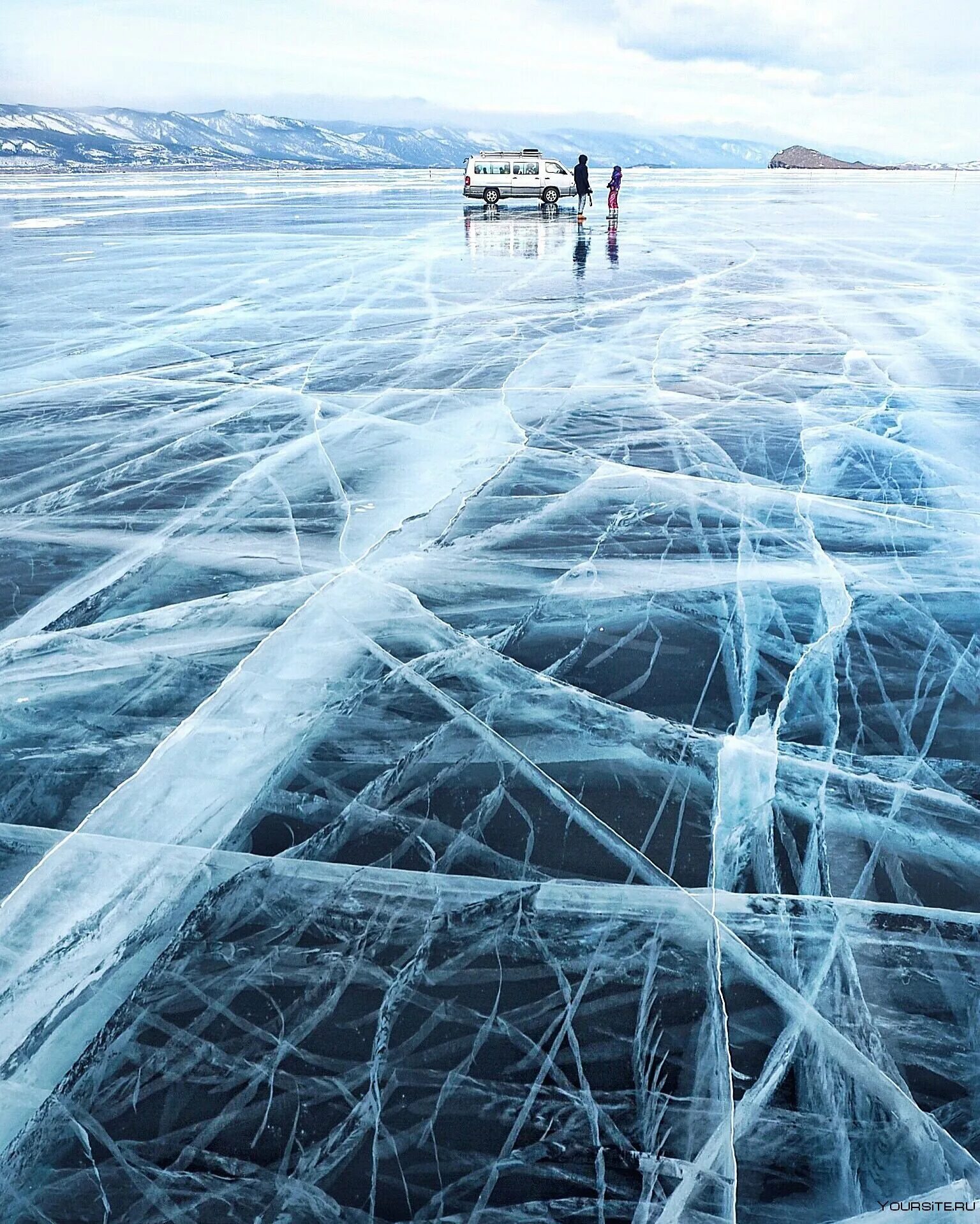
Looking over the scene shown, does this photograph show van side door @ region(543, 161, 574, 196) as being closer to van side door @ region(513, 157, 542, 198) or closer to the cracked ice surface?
van side door @ region(513, 157, 542, 198)

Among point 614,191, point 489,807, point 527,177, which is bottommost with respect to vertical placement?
point 489,807

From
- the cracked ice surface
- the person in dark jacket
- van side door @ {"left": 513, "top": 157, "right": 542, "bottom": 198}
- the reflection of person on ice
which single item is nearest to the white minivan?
van side door @ {"left": 513, "top": 157, "right": 542, "bottom": 198}

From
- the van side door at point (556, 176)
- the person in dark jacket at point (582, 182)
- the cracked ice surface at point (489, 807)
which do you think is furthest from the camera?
the van side door at point (556, 176)

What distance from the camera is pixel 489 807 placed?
2.86 meters

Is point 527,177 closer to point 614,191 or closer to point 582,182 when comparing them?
point 582,182

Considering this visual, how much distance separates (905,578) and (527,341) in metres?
5.87

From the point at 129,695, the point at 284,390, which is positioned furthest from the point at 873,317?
the point at 129,695

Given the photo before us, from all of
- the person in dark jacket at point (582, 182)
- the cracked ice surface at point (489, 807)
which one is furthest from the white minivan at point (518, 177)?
the cracked ice surface at point (489, 807)

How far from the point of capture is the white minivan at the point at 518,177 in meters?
26.4

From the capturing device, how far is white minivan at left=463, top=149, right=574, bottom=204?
26.4 m

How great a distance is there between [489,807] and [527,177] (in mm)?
27610

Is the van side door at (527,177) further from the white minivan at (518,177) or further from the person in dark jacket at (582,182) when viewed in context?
the person in dark jacket at (582,182)

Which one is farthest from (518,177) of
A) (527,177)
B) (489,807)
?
(489,807)

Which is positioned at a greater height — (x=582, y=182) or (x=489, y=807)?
(x=582, y=182)
